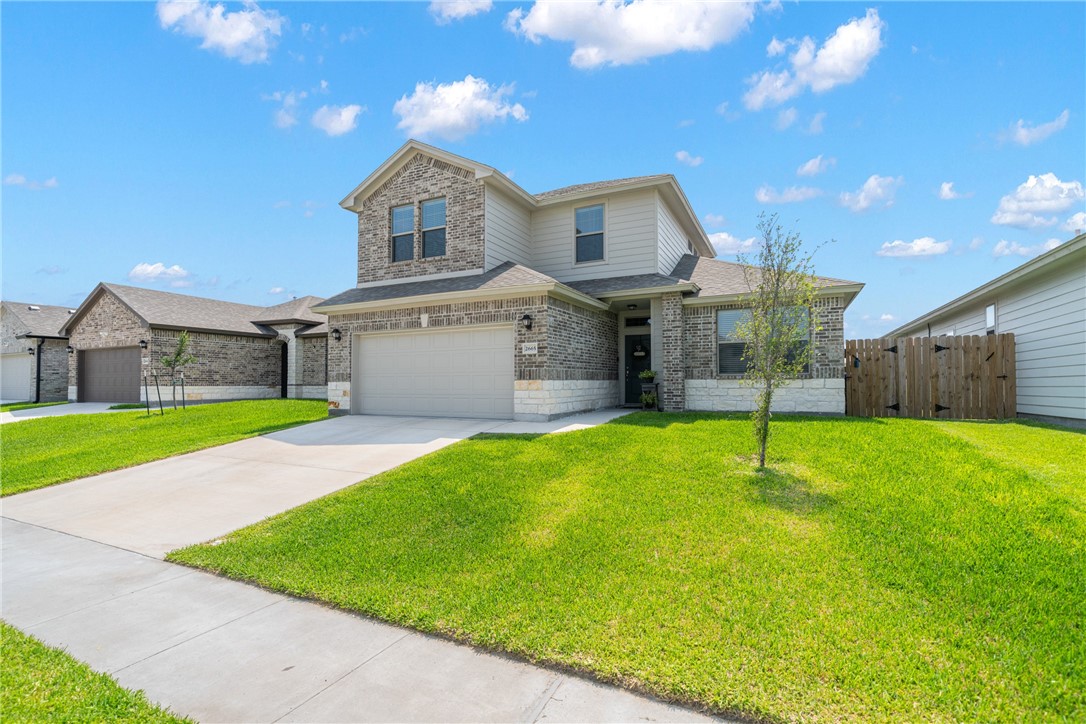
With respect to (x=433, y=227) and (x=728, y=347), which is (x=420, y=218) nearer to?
(x=433, y=227)

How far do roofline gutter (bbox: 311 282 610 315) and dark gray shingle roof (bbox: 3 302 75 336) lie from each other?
69.5 feet

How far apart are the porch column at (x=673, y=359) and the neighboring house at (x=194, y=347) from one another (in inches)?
597

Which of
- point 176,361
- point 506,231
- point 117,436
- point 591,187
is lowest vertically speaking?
point 117,436

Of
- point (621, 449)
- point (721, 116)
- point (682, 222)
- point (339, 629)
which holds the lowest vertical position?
point (339, 629)

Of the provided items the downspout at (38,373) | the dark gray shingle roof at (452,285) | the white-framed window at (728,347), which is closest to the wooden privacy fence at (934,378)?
the white-framed window at (728,347)

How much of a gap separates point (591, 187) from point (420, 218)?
5199 millimetres

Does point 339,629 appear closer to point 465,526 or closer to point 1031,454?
point 465,526

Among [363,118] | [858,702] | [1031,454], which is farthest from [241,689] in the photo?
[363,118]

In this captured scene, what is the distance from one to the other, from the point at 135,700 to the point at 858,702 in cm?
390

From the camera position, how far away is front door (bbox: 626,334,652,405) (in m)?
14.9

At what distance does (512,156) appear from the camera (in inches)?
631

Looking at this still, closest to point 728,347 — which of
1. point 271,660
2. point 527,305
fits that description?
point 527,305

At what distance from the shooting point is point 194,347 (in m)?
20.4

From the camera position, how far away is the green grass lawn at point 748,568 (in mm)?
2783
